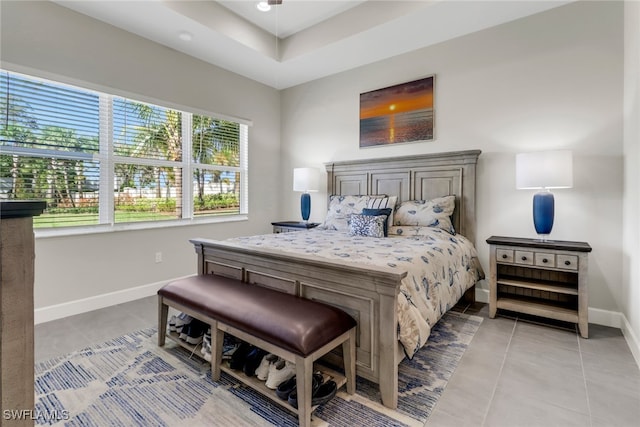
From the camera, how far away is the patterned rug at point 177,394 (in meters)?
1.52

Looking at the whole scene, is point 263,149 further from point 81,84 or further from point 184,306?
point 184,306

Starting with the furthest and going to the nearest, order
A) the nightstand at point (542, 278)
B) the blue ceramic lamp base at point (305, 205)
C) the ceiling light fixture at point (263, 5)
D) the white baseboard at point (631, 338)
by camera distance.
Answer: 1. the blue ceramic lamp base at point (305, 205)
2. the ceiling light fixture at point (263, 5)
3. the nightstand at point (542, 278)
4. the white baseboard at point (631, 338)

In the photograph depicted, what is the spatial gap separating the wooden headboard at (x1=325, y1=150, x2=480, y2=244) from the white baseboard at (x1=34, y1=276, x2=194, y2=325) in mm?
2541

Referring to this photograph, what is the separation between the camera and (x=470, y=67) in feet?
10.6

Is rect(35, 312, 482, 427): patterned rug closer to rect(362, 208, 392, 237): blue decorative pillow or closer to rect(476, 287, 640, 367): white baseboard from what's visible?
rect(362, 208, 392, 237): blue decorative pillow

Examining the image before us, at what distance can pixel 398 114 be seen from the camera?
12.1 ft

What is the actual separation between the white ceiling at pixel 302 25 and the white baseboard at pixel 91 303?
2636mm

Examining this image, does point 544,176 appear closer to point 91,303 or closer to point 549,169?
point 549,169

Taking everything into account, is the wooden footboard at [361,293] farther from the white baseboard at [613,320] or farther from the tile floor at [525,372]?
the white baseboard at [613,320]

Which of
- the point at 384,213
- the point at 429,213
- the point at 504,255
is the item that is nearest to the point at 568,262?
the point at 504,255

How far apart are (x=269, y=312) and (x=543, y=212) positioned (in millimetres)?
2429

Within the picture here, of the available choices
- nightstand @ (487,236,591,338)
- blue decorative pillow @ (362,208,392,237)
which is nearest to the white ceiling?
blue decorative pillow @ (362,208,392,237)

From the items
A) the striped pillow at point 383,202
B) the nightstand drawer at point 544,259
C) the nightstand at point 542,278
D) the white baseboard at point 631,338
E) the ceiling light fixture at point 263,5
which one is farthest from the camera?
the striped pillow at point 383,202

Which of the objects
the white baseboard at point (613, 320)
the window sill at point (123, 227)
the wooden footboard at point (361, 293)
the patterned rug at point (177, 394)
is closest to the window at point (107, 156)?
the window sill at point (123, 227)
